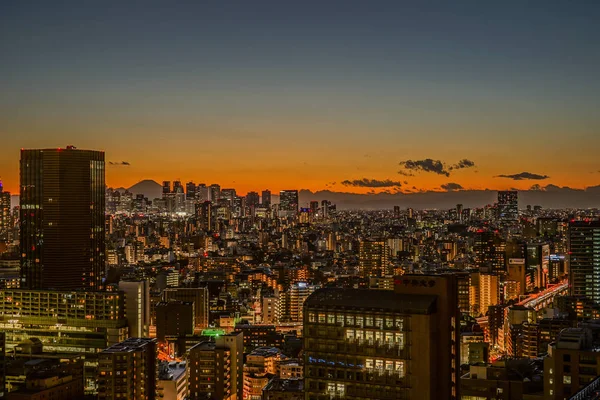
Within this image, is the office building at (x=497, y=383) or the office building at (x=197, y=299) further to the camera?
the office building at (x=197, y=299)

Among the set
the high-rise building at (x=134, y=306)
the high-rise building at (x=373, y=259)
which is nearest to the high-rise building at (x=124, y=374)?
the high-rise building at (x=134, y=306)

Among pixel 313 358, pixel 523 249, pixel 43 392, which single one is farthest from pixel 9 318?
pixel 523 249

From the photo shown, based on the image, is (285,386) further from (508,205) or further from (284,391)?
(508,205)

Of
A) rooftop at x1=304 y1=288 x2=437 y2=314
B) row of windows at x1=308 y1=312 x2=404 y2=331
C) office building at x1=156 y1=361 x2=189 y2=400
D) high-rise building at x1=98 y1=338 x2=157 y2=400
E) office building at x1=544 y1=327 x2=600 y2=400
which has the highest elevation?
rooftop at x1=304 y1=288 x2=437 y2=314

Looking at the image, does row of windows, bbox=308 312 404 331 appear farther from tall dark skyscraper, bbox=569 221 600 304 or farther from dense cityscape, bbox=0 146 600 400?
tall dark skyscraper, bbox=569 221 600 304

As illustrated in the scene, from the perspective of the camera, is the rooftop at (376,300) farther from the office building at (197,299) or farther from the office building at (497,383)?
the office building at (197,299)

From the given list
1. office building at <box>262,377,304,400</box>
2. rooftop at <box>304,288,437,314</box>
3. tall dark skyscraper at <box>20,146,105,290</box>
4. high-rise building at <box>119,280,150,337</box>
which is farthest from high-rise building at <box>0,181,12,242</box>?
rooftop at <box>304,288,437,314</box>

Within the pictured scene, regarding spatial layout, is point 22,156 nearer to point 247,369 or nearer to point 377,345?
point 247,369
